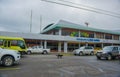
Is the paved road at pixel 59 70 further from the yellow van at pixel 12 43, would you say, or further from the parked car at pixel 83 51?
the parked car at pixel 83 51

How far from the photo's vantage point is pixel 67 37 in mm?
39219

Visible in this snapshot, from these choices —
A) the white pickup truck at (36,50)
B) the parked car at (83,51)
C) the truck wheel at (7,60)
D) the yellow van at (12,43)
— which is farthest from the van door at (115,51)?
the white pickup truck at (36,50)

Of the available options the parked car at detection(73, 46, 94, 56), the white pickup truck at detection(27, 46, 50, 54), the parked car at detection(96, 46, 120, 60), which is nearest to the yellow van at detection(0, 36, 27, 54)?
the white pickup truck at detection(27, 46, 50, 54)

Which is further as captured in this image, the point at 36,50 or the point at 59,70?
the point at 36,50

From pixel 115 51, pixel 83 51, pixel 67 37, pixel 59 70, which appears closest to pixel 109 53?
pixel 115 51

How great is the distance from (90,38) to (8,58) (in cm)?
3312

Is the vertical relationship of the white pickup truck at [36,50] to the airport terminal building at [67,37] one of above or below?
below

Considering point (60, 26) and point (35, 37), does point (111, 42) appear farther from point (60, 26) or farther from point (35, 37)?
point (35, 37)

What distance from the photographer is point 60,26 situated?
3966 centimetres

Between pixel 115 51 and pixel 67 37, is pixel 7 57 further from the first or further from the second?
pixel 67 37

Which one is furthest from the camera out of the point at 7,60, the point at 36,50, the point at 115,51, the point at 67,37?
the point at 67,37

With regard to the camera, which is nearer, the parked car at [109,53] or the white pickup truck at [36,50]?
the parked car at [109,53]

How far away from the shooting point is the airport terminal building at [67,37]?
35994 millimetres

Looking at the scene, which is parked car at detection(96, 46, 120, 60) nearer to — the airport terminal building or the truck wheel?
the truck wheel
